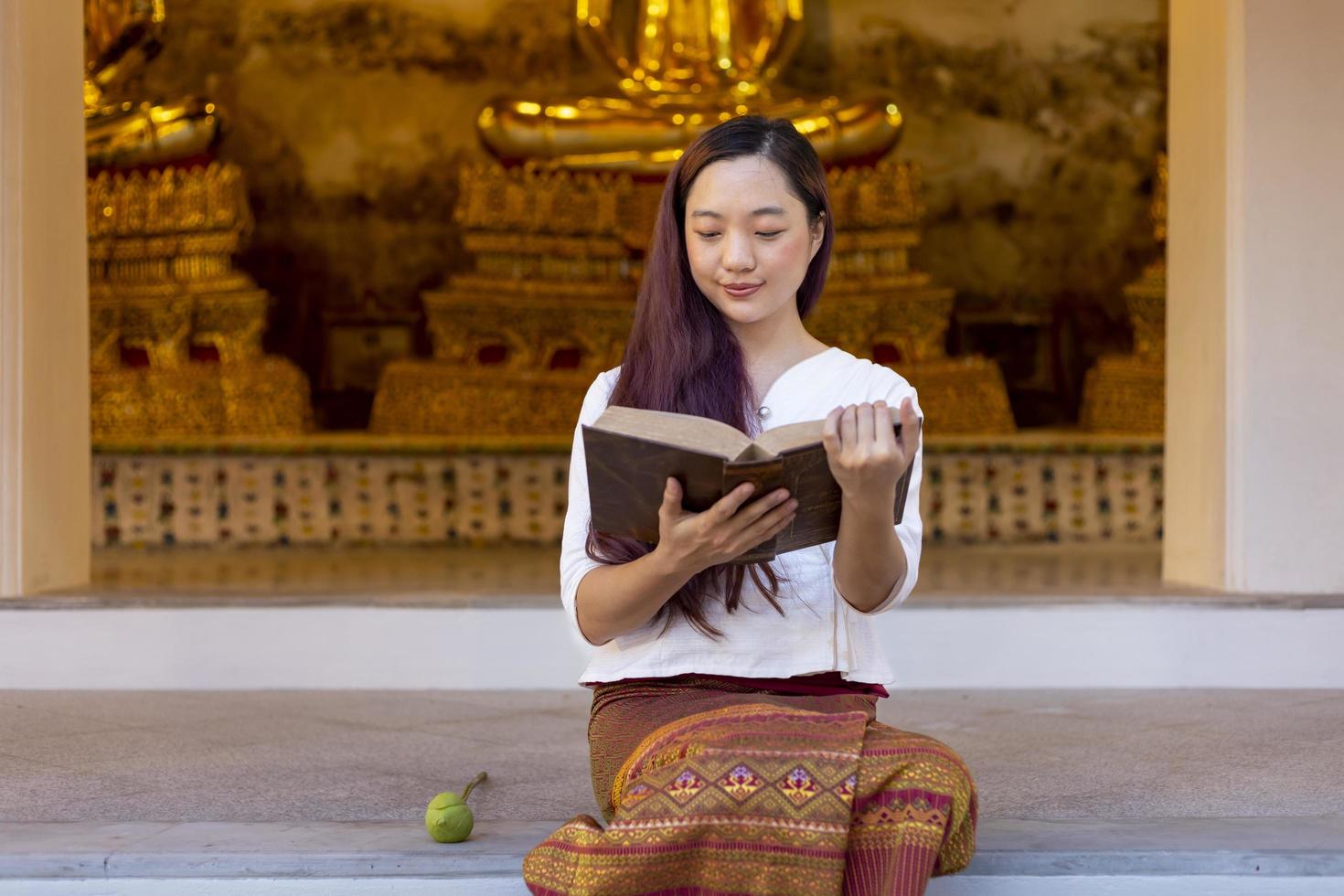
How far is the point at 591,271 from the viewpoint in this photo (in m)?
6.30

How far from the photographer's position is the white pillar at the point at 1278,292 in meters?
3.45

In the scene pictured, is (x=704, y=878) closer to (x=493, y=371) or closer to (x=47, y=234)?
(x=47, y=234)

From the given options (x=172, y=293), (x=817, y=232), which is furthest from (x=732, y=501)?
(x=172, y=293)

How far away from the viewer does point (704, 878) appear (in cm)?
161

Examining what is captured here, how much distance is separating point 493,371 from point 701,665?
4317mm

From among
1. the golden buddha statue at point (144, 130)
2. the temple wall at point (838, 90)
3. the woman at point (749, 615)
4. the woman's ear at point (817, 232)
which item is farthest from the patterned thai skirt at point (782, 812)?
the temple wall at point (838, 90)

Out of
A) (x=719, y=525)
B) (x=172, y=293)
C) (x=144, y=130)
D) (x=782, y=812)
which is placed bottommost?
(x=782, y=812)

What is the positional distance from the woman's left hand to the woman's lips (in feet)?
0.95

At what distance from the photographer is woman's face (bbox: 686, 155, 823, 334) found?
1.78 m

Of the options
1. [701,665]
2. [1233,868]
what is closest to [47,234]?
[701,665]

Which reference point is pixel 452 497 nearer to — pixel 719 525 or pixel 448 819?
pixel 448 819

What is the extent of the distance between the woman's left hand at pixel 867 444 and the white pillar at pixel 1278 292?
217 centimetres

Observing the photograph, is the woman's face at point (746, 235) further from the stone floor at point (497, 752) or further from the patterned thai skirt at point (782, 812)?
the stone floor at point (497, 752)

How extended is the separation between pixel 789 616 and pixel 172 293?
476 cm
